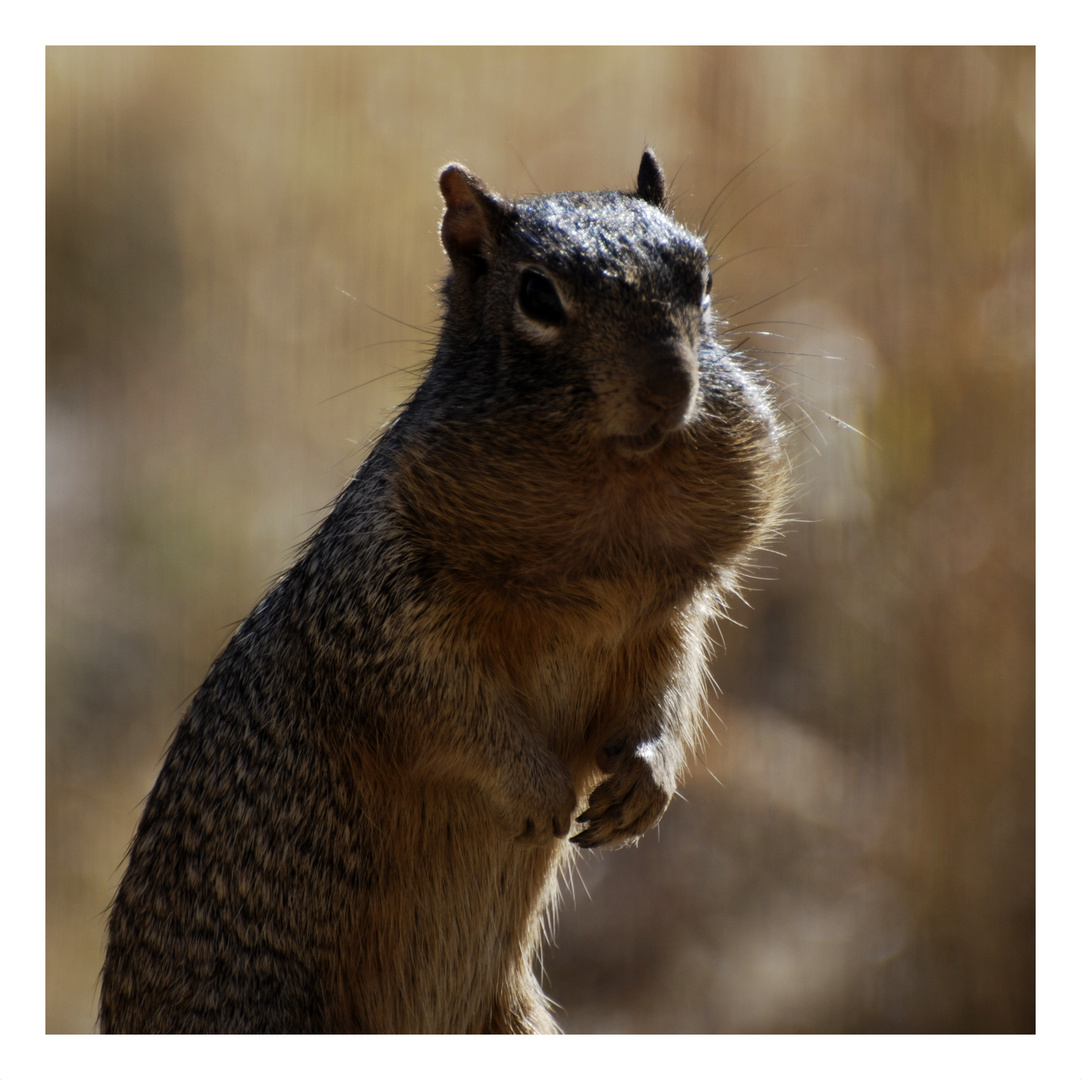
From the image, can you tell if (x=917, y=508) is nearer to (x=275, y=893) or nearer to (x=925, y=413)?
(x=925, y=413)

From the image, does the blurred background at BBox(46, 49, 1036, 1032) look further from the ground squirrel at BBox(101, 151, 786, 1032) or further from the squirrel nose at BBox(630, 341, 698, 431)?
the squirrel nose at BBox(630, 341, 698, 431)

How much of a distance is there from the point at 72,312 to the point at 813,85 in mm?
3029

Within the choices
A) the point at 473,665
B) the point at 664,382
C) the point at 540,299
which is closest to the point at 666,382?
the point at 664,382

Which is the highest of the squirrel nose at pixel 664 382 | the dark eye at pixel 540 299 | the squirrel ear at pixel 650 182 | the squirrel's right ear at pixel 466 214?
the squirrel ear at pixel 650 182

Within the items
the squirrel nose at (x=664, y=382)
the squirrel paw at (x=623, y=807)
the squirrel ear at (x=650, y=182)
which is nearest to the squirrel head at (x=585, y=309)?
the squirrel nose at (x=664, y=382)

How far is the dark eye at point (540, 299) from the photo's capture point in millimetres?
A: 2230

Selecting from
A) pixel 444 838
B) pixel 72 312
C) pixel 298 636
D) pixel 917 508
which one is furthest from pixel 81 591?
pixel 917 508

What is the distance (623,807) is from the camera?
2350mm

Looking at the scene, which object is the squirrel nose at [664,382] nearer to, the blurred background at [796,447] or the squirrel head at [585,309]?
the squirrel head at [585,309]

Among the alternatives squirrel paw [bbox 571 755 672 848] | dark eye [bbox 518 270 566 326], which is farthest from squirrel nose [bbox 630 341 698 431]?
squirrel paw [bbox 571 755 672 848]

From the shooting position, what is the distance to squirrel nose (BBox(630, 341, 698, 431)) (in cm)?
204

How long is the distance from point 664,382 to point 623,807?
901mm

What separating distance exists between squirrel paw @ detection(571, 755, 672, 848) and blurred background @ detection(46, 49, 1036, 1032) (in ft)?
6.07

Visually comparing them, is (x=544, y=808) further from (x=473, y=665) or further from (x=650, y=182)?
(x=650, y=182)
